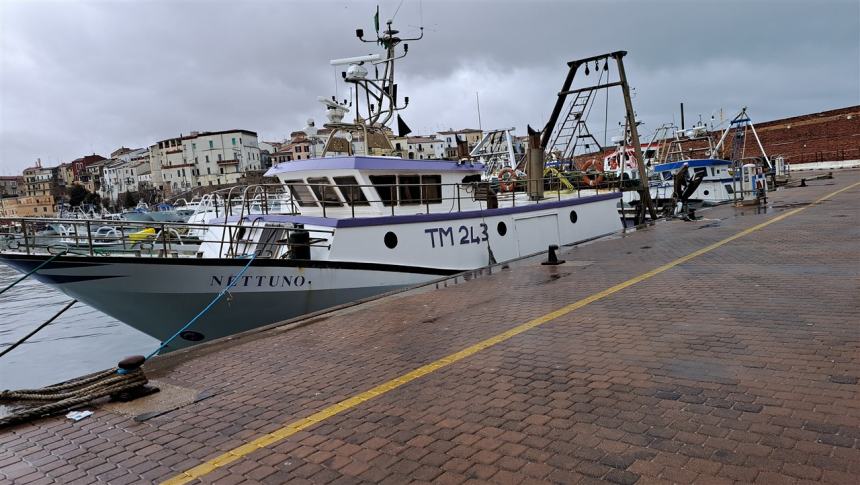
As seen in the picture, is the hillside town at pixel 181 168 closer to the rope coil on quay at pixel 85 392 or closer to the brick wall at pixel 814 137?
the brick wall at pixel 814 137

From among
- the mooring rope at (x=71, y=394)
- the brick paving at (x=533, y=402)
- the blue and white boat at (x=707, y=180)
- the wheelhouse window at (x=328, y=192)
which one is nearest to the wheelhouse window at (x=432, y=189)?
the wheelhouse window at (x=328, y=192)

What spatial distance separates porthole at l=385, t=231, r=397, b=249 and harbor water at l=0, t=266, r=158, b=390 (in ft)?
20.6

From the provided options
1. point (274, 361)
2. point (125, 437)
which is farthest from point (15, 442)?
point (274, 361)

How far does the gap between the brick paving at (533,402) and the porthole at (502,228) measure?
6.04 metres

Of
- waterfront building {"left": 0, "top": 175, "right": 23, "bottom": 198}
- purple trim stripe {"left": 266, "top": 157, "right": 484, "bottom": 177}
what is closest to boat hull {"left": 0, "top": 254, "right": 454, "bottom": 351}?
purple trim stripe {"left": 266, "top": 157, "right": 484, "bottom": 177}

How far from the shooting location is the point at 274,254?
10547 millimetres

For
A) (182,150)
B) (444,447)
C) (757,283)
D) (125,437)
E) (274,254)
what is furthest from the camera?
(182,150)

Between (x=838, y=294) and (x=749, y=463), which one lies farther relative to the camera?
(x=838, y=294)

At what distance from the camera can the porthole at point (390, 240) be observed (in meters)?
11.6

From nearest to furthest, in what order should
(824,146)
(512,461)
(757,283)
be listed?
(512,461), (757,283), (824,146)

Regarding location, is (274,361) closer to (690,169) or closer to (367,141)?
(367,141)

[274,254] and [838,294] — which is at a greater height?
[274,254]

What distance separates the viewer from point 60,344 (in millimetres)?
14281

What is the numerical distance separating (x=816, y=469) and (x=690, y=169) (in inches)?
1214
